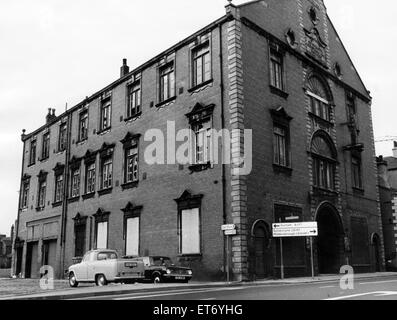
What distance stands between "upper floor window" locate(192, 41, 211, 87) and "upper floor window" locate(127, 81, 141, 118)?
17.3 feet

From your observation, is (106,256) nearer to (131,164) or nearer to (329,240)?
(131,164)

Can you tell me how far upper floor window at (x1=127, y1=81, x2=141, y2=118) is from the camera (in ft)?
101

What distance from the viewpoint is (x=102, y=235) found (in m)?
31.7

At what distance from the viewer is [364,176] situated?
3378 cm

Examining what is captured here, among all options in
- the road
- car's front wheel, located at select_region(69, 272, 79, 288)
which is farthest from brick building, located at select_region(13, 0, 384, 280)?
the road

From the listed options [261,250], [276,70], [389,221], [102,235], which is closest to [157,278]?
[261,250]

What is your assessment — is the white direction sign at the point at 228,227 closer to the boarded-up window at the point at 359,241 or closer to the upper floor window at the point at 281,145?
the upper floor window at the point at 281,145

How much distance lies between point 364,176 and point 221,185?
14.2m

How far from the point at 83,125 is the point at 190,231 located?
15051 millimetres

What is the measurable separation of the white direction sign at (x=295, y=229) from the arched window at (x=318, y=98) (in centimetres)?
973

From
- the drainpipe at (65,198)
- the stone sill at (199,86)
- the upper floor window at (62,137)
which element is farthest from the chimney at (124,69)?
the stone sill at (199,86)
